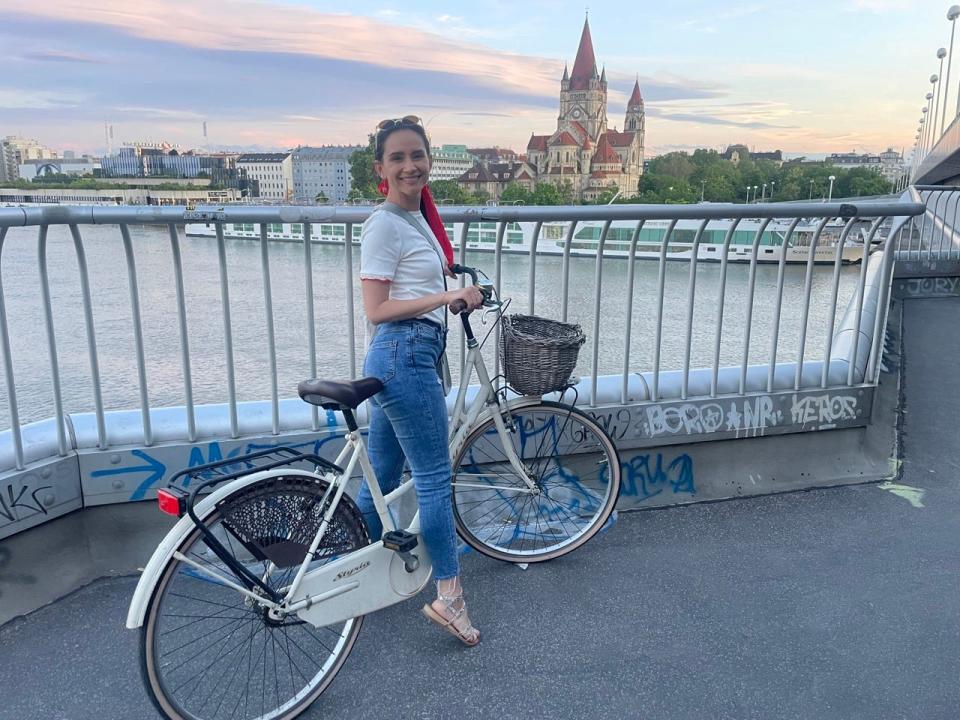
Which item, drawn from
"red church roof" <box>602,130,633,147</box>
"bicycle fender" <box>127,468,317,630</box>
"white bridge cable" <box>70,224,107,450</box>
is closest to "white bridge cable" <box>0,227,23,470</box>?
"white bridge cable" <box>70,224,107,450</box>

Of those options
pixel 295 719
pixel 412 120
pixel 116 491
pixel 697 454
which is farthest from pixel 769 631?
pixel 116 491

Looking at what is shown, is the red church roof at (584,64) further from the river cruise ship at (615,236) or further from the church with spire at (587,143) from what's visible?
the river cruise ship at (615,236)

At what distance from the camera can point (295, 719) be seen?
2285mm

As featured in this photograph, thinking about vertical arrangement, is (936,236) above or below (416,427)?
above

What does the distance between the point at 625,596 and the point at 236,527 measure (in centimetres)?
162

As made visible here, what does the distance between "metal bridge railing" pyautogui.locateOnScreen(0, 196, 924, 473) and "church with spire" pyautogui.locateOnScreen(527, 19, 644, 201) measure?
10498cm

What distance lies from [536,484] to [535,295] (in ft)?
3.20

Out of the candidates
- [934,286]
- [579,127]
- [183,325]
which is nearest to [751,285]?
[183,325]

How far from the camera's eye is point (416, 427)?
96.4 inches

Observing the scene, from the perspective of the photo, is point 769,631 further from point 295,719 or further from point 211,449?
point 211,449

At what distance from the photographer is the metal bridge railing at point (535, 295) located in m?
2.78

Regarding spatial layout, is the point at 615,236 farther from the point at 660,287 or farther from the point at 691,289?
the point at 691,289

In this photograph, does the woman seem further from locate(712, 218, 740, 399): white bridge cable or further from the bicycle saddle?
locate(712, 218, 740, 399): white bridge cable

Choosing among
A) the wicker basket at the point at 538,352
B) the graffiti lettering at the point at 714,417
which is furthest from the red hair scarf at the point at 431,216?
the graffiti lettering at the point at 714,417
